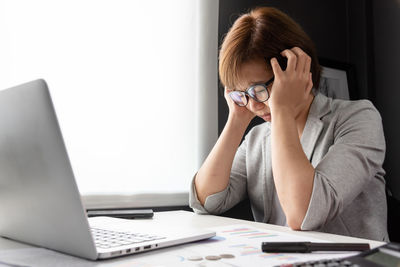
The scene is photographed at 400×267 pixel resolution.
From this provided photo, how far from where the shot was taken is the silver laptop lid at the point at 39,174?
558 mm

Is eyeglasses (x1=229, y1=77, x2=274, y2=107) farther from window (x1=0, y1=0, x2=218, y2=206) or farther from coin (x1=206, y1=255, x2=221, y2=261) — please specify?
coin (x1=206, y1=255, x2=221, y2=261)

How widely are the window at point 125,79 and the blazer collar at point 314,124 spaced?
494 millimetres

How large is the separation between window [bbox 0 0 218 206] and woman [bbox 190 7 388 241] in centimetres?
26

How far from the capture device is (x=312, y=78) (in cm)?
135

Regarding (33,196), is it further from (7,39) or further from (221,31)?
(221,31)

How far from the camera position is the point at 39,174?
2.02 ft

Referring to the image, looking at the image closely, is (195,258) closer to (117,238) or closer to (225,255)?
(225,255)

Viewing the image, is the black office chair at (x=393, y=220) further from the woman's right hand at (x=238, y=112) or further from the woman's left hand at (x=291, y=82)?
the woman's right hand at (x=238, y=112)

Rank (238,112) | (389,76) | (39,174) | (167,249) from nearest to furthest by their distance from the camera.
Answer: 1. (39,174)
2. (167,249)
3. (238,112)
4. (389,76)

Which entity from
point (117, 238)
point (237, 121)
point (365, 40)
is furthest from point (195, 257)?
point (365, 40)

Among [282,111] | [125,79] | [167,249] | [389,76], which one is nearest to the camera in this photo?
[167,249]

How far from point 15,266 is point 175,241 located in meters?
0.27

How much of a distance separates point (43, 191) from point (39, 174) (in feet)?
0.10

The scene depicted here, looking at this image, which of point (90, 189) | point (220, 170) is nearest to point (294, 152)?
point (220, 170)
